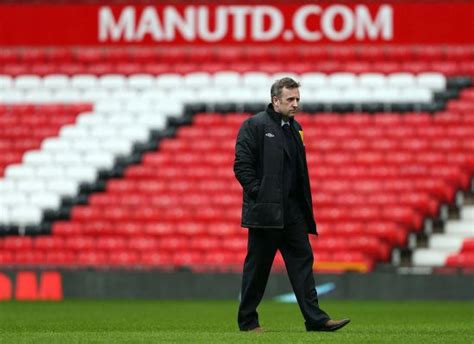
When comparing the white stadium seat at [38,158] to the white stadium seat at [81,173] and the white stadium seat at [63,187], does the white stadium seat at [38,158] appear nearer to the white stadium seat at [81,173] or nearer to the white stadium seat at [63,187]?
the white stadium seat at [81,173]

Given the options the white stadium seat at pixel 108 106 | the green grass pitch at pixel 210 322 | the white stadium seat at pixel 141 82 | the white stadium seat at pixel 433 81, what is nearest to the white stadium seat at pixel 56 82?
the white stadium seat at pixel 108 106

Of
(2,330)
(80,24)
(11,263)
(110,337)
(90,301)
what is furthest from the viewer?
(80,24)

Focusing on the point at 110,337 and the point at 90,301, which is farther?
the point at 90,301

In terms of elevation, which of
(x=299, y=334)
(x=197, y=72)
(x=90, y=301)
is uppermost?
(x=197, y=72)

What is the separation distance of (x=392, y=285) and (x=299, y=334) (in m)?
7.59

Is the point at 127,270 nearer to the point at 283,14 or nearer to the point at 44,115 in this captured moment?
the point at 44,115

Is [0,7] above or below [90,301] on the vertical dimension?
above

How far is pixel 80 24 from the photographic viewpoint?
2247 centimetres

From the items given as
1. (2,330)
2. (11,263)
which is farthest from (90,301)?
(2,330)

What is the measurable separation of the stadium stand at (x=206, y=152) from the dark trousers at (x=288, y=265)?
25.5 feet

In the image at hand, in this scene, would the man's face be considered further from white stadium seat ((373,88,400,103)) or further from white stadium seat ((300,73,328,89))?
white stadium seat ((300,73,328,89))

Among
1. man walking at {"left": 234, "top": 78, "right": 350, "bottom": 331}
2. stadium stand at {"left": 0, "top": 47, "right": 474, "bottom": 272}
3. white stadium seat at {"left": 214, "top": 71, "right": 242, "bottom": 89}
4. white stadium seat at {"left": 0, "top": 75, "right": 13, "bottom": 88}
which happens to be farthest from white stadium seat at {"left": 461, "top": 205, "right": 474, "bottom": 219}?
man walking at {"left": 234, "top": 78, "right": 350, "bottom": 331}

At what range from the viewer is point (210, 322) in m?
10.7

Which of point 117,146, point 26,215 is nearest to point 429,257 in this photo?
point 117,146
